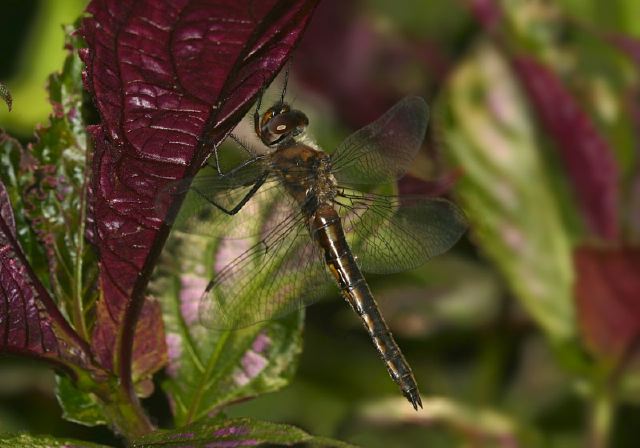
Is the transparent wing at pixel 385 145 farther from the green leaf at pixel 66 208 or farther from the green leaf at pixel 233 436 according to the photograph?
the green leaf at pixel 233 436

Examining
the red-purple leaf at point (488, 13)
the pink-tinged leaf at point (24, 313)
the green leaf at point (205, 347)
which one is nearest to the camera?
the pink-tinged leaf at point (24, 313)

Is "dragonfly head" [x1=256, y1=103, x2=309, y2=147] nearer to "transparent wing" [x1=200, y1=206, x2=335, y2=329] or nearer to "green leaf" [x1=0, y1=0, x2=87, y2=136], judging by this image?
"transparent wing" [x1=200, y1=206, x2=335, y2=329]

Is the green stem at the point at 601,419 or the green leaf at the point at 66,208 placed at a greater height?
the green leaf at the point at 66,208

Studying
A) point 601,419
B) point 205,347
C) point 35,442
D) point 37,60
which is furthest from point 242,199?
point 37,60

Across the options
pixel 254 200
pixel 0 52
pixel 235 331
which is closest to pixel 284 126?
pixel 254 200

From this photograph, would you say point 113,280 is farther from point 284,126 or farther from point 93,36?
point 284,126

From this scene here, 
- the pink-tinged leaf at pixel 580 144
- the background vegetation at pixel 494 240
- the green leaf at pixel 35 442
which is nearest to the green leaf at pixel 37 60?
the background vegetation at pixel 494 240
